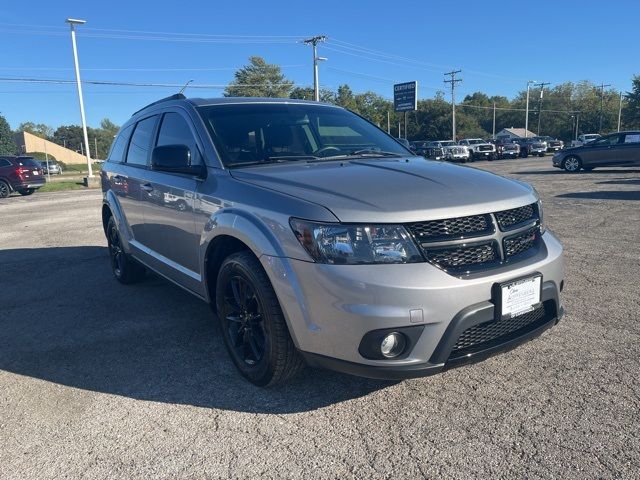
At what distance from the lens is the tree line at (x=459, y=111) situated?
73.0 m

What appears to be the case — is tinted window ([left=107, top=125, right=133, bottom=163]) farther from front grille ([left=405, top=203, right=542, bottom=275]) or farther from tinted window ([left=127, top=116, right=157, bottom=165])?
front grille ([left=405, top=203, right=542, bottom=275])

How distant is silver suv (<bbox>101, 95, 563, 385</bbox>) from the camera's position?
247 centimetres

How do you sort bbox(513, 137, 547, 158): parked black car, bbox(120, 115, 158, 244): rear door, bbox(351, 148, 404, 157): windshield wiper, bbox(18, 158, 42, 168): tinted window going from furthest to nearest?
bbox(513, 137, 547, 158): parked black car, bbox(18, 158, 42, 168): tinted window, bbox(120, 115, 158, 244): rear door, bbox(351, 148, 404, 157): windshield wiper

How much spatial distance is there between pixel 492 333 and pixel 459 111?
340 ft

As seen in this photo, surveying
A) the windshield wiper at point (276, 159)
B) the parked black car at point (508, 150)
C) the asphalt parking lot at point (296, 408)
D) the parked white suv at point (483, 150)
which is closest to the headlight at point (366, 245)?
the asphalt parking lot at point (296, 408)

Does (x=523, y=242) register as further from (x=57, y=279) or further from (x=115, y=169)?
(x=57, y=279)

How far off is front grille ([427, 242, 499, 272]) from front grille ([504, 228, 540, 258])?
0.16 m

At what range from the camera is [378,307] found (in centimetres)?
242

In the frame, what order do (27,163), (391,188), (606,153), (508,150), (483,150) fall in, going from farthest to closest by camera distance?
(508,150), (483,150), (27,163), (606,153), (391,188)

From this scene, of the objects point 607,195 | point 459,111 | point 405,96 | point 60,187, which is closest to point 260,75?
point 405,96

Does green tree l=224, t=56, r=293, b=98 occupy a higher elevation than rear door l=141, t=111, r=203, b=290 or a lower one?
higher

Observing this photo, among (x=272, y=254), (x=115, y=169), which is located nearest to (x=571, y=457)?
(x=272, y=254)

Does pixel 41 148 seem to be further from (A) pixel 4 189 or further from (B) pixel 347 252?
(B) pixel 347 252

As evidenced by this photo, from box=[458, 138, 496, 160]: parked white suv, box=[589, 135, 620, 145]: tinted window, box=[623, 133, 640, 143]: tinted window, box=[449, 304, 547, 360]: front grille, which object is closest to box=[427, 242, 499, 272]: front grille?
box=[449, 304, 547, 360]: front grille
